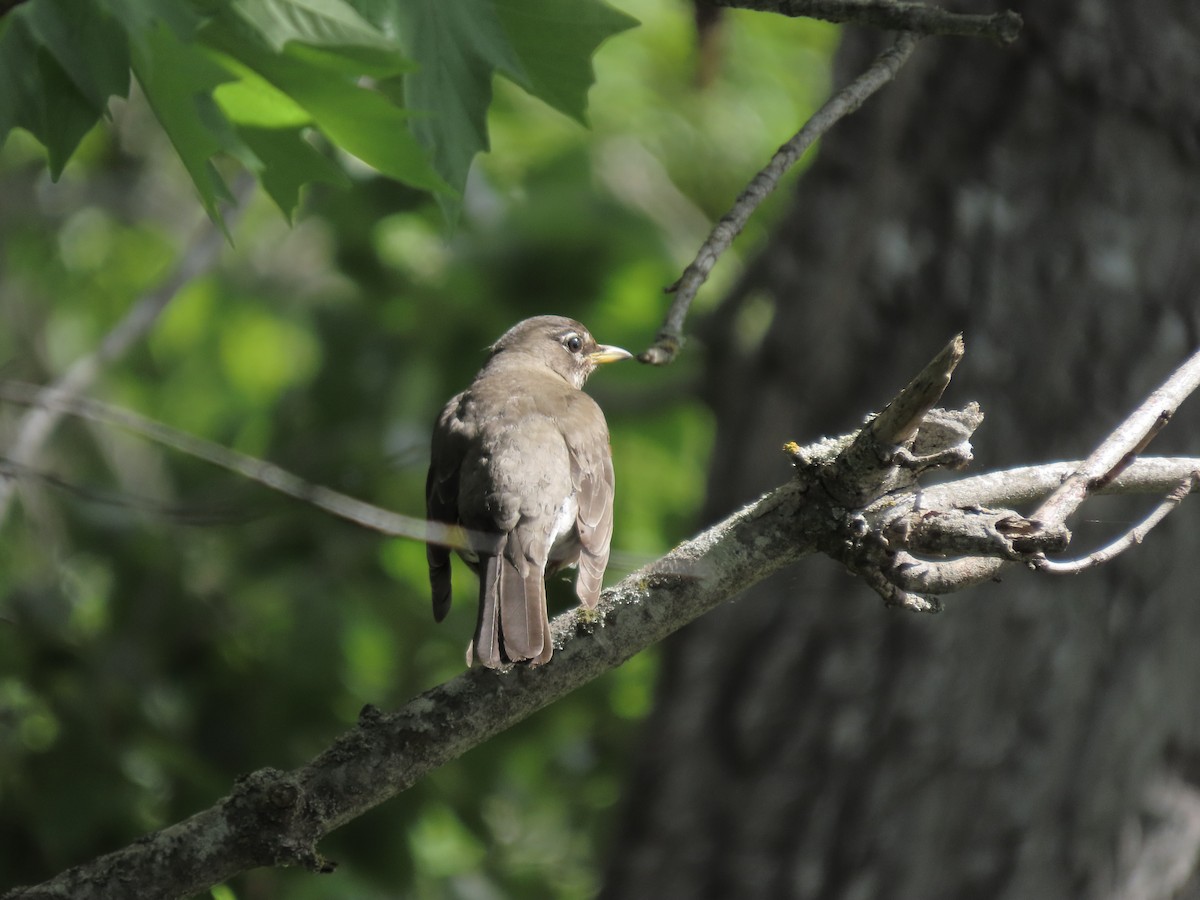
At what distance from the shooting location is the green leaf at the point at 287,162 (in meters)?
2.53

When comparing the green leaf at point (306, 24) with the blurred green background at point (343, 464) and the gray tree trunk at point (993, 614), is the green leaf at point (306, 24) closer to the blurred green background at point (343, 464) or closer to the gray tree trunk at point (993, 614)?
the blurred green background at point (343, 464)

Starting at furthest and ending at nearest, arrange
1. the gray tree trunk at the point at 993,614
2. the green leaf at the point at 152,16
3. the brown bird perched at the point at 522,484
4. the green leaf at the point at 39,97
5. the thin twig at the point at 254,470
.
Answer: the gray tree trunk at the point at 993,614, the brown bird perched at the point at 522,484, the thin twig at the point at 254,470, the green leaf at the point at 39,97, the green leaf at the point at 152,16

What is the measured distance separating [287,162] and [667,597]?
1086 millimetres

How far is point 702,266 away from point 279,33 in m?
0.77

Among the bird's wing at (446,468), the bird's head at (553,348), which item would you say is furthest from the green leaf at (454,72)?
the bird's head at (553,348)

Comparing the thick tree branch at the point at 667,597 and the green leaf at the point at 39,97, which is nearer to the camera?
the thick tree branch at the point at 667,597

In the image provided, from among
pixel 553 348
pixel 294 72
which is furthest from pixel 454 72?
pixel 553 348

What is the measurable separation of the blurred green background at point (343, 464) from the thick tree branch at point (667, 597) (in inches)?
50.1

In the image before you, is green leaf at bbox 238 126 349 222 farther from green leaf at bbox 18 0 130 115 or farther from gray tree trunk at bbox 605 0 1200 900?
gray tree trunk at bbox 605 0 1200 900

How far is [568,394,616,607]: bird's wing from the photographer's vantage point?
3654mm

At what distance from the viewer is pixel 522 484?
3885 millimetres

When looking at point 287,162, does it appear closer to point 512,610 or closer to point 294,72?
point 294,72

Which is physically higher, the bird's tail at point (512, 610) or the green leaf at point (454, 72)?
the green leaf at point (454, 72)

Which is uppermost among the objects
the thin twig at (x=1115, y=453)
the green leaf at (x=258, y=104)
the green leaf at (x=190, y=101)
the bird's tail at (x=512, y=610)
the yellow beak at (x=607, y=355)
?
the yellow beak at (x=607, y=355)
